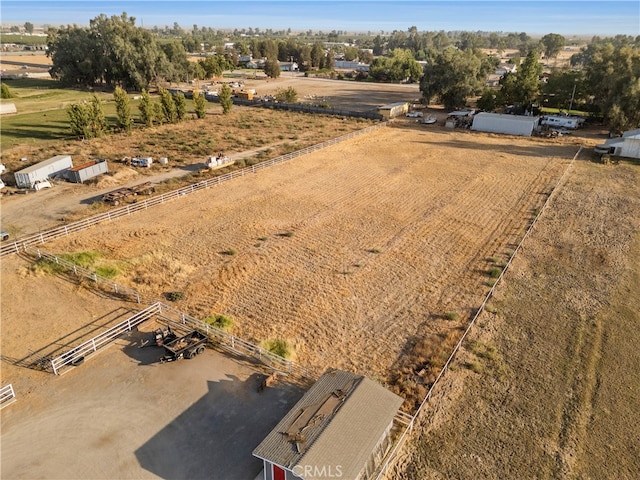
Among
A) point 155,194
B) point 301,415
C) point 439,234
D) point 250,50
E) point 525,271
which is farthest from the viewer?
point 250,50

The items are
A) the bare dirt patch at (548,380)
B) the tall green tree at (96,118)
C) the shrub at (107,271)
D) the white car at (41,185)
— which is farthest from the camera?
the tall green tree at (96,118)

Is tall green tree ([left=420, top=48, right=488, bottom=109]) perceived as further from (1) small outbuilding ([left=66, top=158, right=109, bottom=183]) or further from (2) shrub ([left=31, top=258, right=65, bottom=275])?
(2) shrub ([left=31, top=258, right=65, bottom=275])

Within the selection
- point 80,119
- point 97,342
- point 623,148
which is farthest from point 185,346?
point 623,148

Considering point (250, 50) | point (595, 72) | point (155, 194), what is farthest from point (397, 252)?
point (250, 50)

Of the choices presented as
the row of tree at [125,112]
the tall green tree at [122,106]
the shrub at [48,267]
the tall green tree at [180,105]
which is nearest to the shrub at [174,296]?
the shrub at [48,267]

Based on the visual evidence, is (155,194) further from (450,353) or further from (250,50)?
(250,50)

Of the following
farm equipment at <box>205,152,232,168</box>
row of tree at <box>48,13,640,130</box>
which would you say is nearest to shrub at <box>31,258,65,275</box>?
farm equipment at <box>205,152,232,168</box>

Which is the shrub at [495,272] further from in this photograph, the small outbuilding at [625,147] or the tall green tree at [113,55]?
the tall green tree at [113,55]
